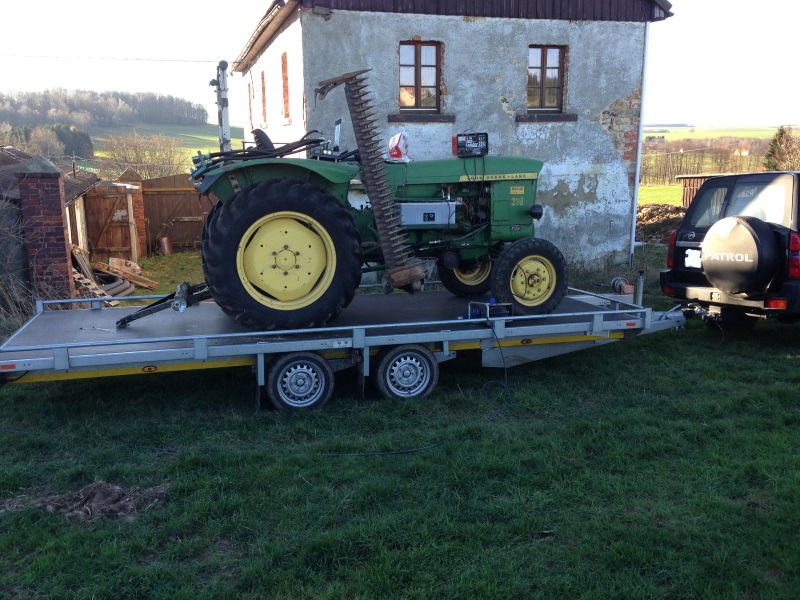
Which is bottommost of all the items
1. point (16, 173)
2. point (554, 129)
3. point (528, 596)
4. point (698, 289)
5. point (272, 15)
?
point (528, 596)

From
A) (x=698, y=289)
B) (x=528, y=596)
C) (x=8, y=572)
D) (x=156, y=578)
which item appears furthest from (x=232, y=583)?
(x=698, y=289)

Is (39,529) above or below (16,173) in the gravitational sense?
below

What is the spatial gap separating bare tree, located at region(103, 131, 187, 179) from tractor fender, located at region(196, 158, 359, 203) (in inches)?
900

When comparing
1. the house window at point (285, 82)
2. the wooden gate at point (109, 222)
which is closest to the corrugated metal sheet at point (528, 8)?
the house window at point (285, 82)

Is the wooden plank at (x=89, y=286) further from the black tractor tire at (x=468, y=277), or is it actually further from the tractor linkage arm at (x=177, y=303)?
the black tractor tire at (x=468, y=277)

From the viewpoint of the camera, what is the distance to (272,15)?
1125cm

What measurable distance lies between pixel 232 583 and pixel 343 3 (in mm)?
9433

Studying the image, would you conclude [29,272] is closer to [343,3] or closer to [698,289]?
[343,3]

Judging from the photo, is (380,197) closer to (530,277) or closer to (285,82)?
(530,277)

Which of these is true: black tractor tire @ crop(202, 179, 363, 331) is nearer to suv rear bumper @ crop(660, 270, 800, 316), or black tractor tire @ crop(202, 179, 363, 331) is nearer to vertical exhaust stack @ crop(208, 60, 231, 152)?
suv rear bumper @ crop(660, 270, 800, 316)

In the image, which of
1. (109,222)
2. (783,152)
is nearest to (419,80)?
(109,222)

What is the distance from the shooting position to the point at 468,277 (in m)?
7.57

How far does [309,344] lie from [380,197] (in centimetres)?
145

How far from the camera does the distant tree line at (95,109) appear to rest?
4375 cm
